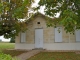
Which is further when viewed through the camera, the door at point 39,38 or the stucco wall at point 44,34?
the door at point 39,38

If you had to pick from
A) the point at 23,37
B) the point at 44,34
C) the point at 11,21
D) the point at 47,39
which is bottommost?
the point at 47,39

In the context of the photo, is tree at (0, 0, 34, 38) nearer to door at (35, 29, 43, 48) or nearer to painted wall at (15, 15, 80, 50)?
painted wall at (15, 15, 80, 50)

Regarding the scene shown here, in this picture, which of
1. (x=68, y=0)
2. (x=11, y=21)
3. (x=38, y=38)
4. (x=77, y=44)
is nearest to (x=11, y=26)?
(x=11, y=21)

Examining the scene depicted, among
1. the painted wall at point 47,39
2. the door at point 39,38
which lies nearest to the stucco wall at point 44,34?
the painted wall at point 47,39

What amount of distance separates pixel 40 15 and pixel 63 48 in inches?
211

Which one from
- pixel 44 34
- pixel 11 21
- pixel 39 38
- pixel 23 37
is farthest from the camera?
pixel 23 37

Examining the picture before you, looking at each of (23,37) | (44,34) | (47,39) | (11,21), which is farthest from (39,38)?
(11,21)

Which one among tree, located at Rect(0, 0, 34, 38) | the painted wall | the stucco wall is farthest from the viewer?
the stucco wall

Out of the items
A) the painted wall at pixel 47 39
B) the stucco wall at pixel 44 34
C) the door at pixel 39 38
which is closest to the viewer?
the painted wall at pixel 47 39

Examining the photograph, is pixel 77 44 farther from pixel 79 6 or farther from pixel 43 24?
pixel 79 6

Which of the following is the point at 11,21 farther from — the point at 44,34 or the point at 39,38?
the point at 44,34

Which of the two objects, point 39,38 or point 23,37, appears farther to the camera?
point 23,37

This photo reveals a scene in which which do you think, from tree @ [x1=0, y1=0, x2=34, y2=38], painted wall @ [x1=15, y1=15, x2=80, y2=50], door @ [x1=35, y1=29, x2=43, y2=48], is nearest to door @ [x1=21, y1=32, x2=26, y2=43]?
painted wall @ [x1=15, y1=15, x2=80, y2=50]

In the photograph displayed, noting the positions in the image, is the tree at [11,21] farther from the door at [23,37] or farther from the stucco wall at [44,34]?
the door at [23,37]
